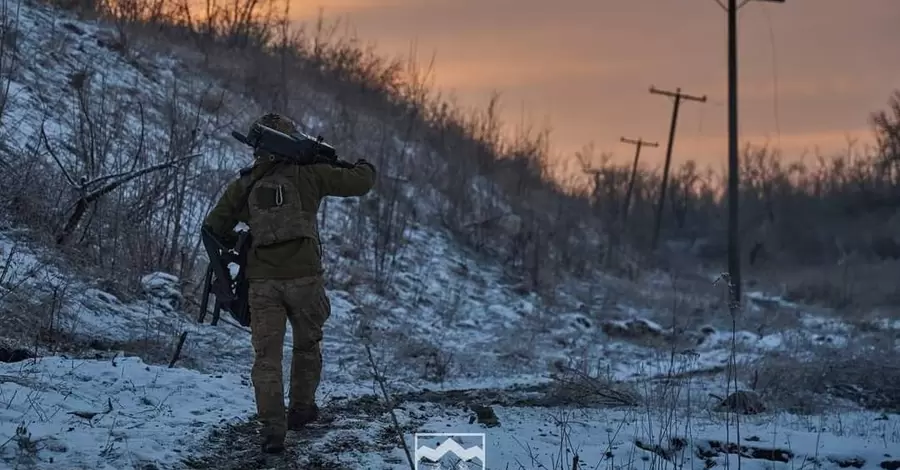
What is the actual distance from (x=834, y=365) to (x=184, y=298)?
8.46m

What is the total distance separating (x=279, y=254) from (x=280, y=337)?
48 centimetres

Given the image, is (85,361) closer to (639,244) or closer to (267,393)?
(267,393)

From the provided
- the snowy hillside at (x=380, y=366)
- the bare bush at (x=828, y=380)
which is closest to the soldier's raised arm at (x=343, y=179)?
the snowy hillside at (x=380, y=366)

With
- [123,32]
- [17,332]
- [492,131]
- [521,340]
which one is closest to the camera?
[17,332]

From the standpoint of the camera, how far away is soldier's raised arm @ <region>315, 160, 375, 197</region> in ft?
A: 16.9

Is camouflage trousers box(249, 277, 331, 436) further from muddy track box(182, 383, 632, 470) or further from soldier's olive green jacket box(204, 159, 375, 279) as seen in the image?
muddy track box(182, 383, 632, 470)

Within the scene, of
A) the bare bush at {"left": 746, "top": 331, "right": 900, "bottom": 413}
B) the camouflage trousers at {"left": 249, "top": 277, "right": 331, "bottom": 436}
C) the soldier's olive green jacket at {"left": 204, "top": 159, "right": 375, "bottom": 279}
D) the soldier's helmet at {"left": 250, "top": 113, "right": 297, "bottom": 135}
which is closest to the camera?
the camouflage trousers at {"left": 249, "top": 277, "right": 331, "bottom": 436}

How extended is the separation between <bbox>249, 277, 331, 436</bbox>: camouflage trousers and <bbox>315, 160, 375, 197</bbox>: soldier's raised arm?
54 cm

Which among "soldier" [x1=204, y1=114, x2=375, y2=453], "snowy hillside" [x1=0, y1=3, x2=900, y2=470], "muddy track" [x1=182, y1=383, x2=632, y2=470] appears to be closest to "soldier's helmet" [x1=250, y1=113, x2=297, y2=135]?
"soldier" [x1=204, y1=114, x2=375, y2=453]

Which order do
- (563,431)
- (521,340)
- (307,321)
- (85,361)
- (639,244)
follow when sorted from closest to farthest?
1. (307,321)
2. (563,431)
3. (85,361)
4. (521,340)
5. (639,244)

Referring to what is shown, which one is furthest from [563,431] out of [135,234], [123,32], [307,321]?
[123,32]

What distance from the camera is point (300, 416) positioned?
17.4ft

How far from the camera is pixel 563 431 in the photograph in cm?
556

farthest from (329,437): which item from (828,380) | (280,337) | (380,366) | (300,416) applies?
(828,380)
